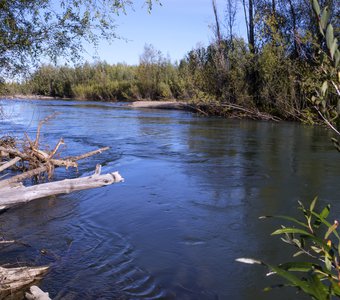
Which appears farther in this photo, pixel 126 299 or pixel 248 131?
pixel 248 131

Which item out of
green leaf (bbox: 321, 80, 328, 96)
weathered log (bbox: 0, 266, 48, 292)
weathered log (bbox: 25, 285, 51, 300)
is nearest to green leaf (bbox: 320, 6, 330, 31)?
green leaf (bbox: 321, 80, 328, 96)

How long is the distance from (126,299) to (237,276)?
1.35 metres

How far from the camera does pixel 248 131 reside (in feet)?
66.2

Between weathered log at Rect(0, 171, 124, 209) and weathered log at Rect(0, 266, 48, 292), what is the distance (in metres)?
1.04

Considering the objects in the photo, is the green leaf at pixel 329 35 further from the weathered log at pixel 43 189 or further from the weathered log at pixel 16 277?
the weathered log at pixel 43 189

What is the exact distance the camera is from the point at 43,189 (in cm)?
582

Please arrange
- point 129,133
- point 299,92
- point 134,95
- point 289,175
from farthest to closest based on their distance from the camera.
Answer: point 134,95, point 299,92, point 129,133, point 289,175

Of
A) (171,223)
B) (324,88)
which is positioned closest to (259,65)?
(171,223)

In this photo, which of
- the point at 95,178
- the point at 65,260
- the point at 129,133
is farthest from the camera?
the point at 129,133

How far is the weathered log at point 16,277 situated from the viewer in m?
4.36

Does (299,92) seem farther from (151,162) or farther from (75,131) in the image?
(151,162)

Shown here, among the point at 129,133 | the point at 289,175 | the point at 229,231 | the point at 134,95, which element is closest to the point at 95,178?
the point at 229,231

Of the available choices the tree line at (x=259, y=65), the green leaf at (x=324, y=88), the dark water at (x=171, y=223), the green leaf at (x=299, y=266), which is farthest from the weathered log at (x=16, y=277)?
the tree line at (x=259, y=65)

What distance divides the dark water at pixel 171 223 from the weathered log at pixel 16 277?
0.44ft
